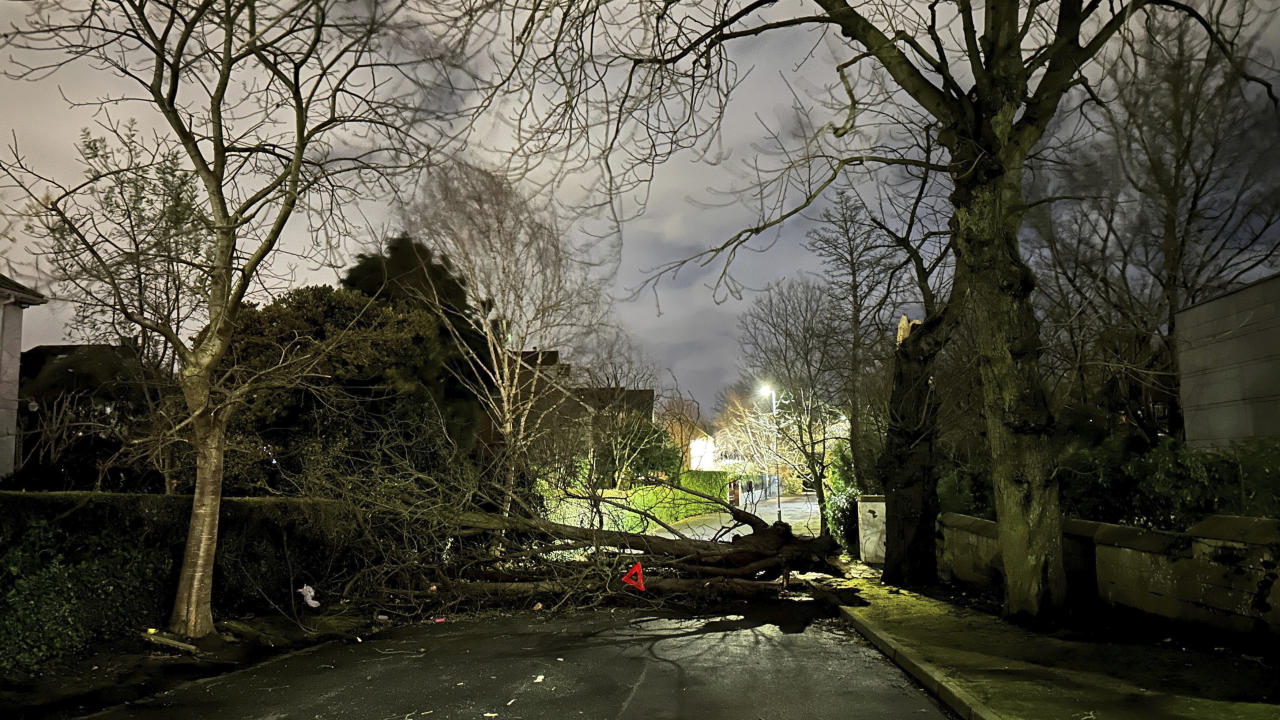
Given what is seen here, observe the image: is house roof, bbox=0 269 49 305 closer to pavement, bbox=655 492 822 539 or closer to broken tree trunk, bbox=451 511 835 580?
broken tree trunk, bbox=451 511 835 580

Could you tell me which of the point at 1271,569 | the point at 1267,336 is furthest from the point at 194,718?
the point at 1267,336

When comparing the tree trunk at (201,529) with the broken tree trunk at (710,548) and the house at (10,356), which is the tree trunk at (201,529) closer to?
the broken tree trunk at (710,548)

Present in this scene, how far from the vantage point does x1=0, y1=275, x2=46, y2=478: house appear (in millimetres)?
21375

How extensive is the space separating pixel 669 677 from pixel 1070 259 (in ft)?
54.1

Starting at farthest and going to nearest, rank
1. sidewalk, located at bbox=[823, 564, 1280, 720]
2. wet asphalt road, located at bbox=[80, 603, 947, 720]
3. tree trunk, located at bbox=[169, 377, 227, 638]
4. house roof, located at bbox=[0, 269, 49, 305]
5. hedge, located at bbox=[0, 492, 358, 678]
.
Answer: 1. house roof, located at bbox=[0, 269, 49, 305]
2. tree trunk, located at bbox=[169, 377, 227, 638]
3. hedge, located at bbox=[0, 492, 358, 678]
4. wet asphalt road, located at bbox=[80, 603, 947, 720]
5. sidewalk, located at bbox=[823, 564, 1280, 720]

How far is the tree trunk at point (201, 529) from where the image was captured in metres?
9.83

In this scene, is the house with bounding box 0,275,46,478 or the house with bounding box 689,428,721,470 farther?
the house with bounding box 689,428,721,470

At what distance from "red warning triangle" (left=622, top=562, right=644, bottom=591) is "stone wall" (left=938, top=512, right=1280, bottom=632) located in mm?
5666

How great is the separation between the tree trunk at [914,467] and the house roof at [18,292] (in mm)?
20814

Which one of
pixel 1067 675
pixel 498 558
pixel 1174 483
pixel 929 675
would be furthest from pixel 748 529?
pixel 1067 675

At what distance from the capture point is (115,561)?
941 centimetres

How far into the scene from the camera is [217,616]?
10.9 metres

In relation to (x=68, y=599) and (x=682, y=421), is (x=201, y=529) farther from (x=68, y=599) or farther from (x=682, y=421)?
(x=682, y=421)

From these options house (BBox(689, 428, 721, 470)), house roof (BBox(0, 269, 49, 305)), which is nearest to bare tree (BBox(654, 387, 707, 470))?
house (BBox(689, 428, 721, 470))
